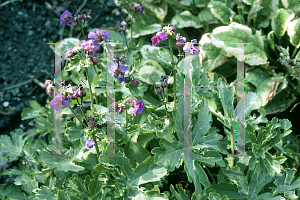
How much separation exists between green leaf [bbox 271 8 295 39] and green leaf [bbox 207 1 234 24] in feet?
1.19

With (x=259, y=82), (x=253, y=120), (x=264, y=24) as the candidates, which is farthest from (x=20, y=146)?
(x=264, y=24)

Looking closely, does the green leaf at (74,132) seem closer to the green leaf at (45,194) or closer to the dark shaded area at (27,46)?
the green leaf at (45,194)

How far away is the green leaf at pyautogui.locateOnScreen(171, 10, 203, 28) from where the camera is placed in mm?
2386

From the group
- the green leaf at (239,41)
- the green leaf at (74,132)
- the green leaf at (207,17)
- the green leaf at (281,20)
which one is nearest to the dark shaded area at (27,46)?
the green leaf at (207,17)

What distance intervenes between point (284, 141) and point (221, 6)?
1151 mm

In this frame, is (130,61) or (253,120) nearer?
(253,120)

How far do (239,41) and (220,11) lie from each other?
1.14ft

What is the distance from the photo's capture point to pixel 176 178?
71.2 inches

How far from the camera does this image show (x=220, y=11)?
2295 millimetres

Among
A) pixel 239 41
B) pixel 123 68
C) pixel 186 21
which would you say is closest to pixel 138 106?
pixel 123 68

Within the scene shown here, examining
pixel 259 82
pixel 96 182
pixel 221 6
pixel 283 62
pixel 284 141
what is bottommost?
pixel 284 141

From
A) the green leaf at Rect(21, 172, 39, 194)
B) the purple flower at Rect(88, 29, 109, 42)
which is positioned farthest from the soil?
the purple flower at Rect(88, 29, 109, 42)

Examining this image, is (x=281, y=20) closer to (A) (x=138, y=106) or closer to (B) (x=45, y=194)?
(A) (x=138, y=106)

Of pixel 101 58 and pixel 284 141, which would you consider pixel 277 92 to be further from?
pixel 101 58
